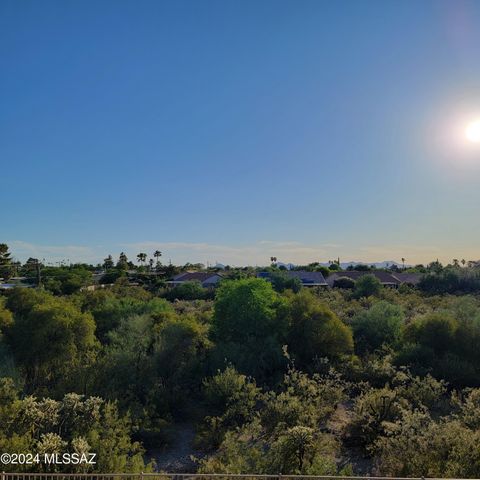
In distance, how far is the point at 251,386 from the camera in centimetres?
1417

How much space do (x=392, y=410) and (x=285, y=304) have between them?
24.9 feet

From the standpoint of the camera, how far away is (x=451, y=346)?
1822 cm

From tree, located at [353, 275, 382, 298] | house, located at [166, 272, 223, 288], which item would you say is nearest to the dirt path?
tree, located at [353, 275, 382, 298]

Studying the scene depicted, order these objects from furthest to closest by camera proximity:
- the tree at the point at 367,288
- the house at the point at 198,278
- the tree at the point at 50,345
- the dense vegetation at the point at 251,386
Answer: the house at the point at 198,278 → the tree at the point at 367,288 → the tree at the point at 50,345 → the dense vegetation at the point at 251,386

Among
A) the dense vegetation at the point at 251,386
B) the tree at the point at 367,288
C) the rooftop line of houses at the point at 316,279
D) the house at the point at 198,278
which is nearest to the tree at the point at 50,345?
the dense vegetation at the point at 251,386

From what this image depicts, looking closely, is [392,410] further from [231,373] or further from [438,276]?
[438,276]

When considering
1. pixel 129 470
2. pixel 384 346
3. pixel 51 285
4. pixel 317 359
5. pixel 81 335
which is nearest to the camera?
pixel 129 470

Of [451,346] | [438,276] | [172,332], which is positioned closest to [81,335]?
[172,332]

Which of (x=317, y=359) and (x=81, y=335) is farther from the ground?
(x=81, y=335)

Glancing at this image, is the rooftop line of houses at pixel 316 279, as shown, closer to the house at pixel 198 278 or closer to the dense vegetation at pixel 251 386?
the house at pixel 198 278

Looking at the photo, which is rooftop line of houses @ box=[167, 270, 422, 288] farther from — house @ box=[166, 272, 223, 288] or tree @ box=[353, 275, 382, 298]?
tree @ box=[353, 275, 382, 298]

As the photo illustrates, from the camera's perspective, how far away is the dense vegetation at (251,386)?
31.5 feet

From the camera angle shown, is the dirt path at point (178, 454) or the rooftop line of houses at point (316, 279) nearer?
the dirt path at point (178, 454)

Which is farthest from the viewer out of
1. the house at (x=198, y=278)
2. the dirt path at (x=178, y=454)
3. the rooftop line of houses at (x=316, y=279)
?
the house at (x=198, y=278)
